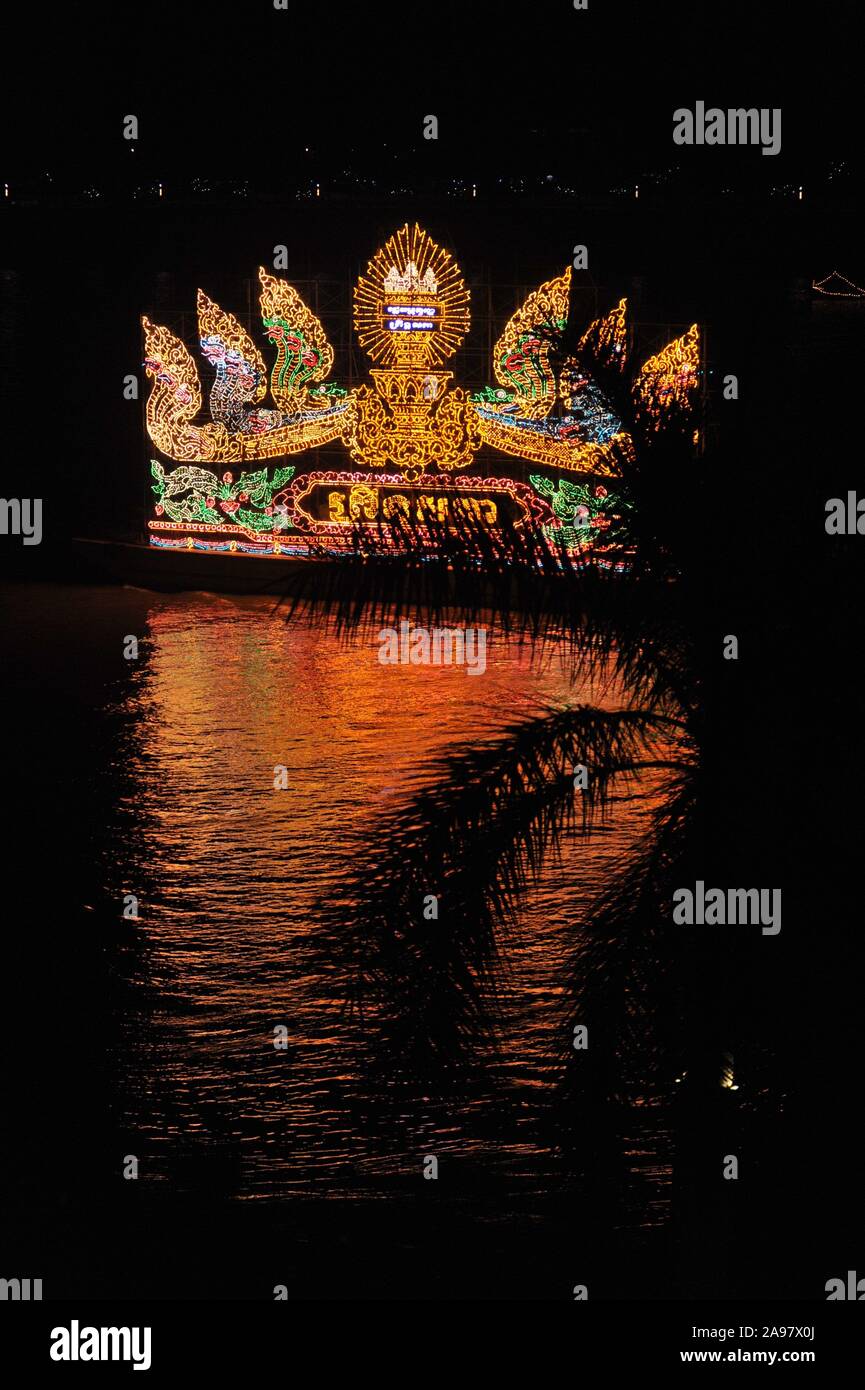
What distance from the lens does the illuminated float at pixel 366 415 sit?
16.8 metres

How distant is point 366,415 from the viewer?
17.2 metres

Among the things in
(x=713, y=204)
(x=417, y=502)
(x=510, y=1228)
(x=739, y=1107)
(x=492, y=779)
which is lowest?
(x=510, y=1228)

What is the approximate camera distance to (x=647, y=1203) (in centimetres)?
581

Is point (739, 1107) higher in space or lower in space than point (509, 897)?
lower

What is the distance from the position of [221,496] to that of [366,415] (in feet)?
6.53

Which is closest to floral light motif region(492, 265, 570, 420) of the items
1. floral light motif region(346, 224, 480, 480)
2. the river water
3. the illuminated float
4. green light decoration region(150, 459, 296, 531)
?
the illuminated float

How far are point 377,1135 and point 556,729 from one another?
217 cm

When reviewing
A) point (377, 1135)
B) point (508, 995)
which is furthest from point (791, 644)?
point (508, 995)

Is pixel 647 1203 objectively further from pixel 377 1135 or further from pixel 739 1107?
pixel 377 1135

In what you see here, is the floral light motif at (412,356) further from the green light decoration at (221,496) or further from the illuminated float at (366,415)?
the green light decoration at (221,496)

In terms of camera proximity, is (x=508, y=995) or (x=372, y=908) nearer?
(x=372, y=908)

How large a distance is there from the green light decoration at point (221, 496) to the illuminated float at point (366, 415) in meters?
0.02

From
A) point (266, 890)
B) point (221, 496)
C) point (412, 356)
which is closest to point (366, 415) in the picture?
point (412, 356)

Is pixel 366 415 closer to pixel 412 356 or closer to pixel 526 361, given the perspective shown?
pixel 412 356
